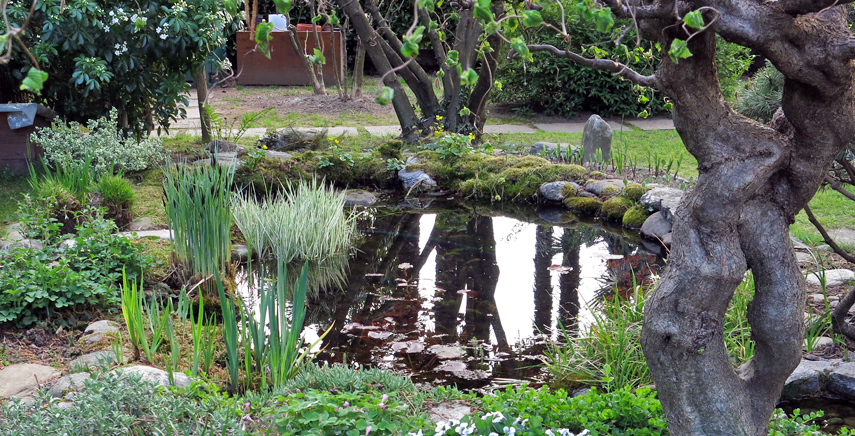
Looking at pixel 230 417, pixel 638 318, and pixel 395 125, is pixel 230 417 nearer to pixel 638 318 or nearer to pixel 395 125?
pixel 638 318

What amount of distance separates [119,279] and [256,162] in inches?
135

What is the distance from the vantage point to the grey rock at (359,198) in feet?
25.7

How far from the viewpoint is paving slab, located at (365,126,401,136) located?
421 inches

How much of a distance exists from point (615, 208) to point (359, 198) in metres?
2.71

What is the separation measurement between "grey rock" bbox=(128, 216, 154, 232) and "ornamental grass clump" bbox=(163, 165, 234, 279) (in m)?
1.32

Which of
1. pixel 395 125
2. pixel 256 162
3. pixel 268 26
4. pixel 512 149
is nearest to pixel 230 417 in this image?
pixel 268 26

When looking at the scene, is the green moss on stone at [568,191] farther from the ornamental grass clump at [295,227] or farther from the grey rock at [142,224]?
the grey rock at [142,224]

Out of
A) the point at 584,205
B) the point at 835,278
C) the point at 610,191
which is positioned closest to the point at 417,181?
the point at 584,205

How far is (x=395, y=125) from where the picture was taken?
11.4 metres

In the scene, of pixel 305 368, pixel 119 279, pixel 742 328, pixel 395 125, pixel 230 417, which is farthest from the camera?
pixel 395 125

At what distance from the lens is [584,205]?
7.57 meters

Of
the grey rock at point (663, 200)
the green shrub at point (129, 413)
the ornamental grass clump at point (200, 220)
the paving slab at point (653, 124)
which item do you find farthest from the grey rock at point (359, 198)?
the paving slab at point (653, 124)

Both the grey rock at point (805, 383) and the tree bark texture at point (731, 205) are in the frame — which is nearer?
the tree bark texture at point (731, 205)

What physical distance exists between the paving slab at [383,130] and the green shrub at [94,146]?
3980mm
